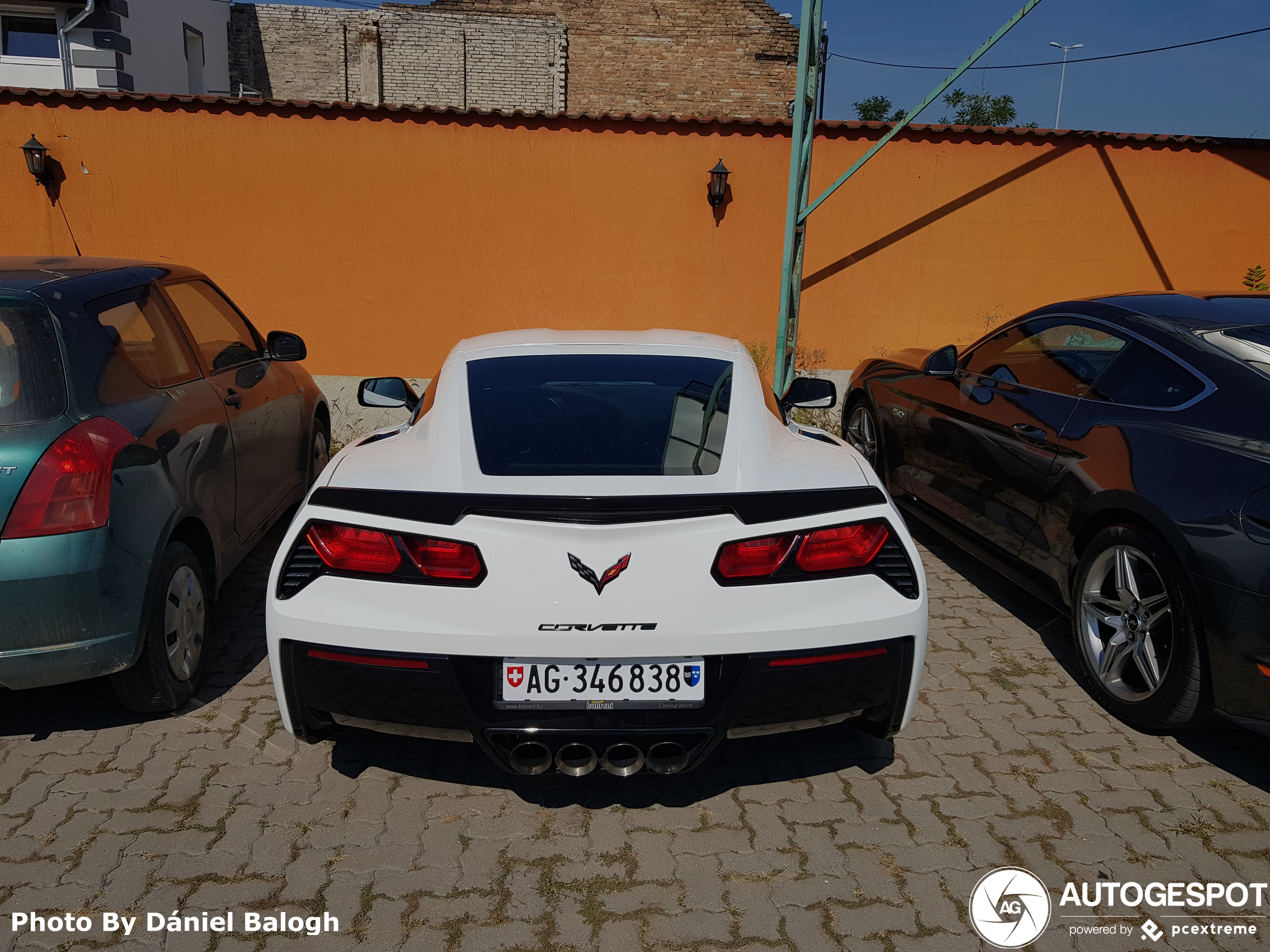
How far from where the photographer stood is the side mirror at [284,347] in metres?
4.78

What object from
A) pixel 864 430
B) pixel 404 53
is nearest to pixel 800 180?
pixel 864 430

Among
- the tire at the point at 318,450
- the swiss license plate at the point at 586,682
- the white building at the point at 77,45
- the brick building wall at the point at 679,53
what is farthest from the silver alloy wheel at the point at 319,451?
the brick building wall at the point at 679,53

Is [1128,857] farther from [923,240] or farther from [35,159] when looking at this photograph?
[35,159]

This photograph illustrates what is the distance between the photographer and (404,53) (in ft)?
80.1

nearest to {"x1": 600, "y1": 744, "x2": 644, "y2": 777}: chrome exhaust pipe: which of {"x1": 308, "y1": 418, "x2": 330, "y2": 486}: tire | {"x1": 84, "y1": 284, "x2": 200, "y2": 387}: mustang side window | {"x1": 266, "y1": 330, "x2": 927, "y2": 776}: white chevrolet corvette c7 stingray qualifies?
{"x1": 266, "y1": 330, "x2": 927, "y2": 776}: white chevrolet corvette c7 stingray

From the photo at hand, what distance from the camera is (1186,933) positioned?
234 centimetres

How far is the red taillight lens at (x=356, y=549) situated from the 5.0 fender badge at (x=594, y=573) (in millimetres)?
480

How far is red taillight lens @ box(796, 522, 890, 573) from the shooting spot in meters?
2.48

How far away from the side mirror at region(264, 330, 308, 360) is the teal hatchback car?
1.83ft

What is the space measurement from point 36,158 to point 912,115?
294 inches

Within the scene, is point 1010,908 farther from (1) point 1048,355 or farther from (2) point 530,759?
(1) point 1048,355

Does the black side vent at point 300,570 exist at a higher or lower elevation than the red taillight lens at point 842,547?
lower

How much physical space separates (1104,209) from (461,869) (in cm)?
866

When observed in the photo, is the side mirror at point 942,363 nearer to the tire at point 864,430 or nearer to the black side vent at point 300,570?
the tire at point 864,430
